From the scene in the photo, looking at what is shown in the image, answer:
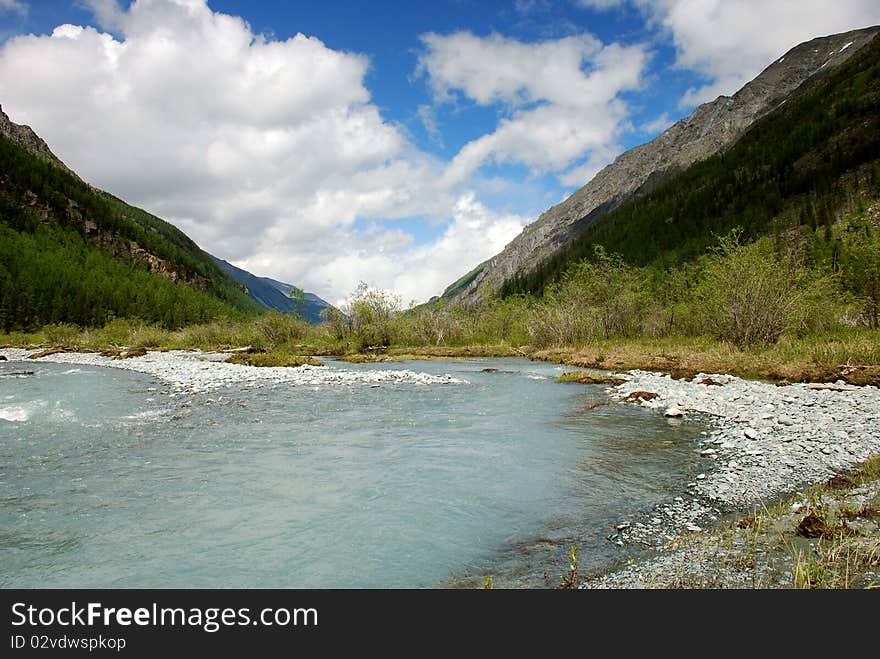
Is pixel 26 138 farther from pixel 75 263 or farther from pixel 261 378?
pixel 261 378

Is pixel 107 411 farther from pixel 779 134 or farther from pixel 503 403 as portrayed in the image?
pixel 779 134

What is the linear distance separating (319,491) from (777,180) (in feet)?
443

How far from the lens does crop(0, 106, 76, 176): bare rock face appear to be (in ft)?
562

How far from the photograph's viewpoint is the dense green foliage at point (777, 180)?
95.8 m

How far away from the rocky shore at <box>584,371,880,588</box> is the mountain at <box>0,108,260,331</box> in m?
99.8

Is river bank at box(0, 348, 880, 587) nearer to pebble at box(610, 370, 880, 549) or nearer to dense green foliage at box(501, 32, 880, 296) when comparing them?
pebble at box(610, 370, 880, 549)

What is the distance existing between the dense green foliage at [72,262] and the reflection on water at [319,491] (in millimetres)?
88924

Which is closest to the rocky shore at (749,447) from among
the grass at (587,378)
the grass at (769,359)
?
the grass at (769,359)

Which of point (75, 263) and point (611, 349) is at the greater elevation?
point (75, 263)

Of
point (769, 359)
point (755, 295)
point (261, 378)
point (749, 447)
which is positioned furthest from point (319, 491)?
point (755, 295)

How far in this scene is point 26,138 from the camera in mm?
185875
